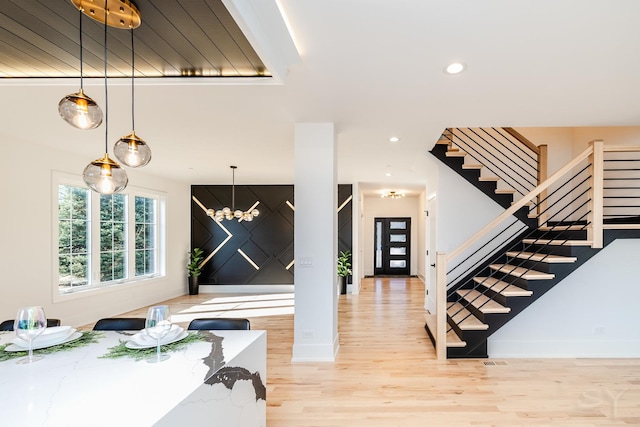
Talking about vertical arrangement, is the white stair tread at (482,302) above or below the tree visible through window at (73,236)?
below

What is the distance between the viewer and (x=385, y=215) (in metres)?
11.3

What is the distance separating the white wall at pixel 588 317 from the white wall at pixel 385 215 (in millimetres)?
7153

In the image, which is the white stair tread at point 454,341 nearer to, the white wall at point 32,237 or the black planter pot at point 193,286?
the white wall at point 32,237

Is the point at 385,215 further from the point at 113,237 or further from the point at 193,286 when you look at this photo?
the point at 113,237

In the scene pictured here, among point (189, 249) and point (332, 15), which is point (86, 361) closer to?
point (332, 15)

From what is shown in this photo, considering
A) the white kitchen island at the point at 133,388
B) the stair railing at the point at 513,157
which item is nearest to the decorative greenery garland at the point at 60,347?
the white kitchen island at the point at 133,388

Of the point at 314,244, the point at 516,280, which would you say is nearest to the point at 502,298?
the point at 516,280

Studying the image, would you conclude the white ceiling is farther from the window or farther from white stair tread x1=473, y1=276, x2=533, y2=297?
white stair tread x1=473, y1=276, x2=533, y2=297

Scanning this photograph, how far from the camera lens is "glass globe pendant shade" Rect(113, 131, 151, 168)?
2137mm

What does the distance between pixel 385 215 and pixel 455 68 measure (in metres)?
8.90

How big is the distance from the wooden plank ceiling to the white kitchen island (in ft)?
6.06

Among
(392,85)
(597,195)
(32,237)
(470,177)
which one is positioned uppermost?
(392,85)

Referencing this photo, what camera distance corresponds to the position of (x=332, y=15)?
6.52ft

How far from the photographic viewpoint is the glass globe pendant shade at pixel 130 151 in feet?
7.01
